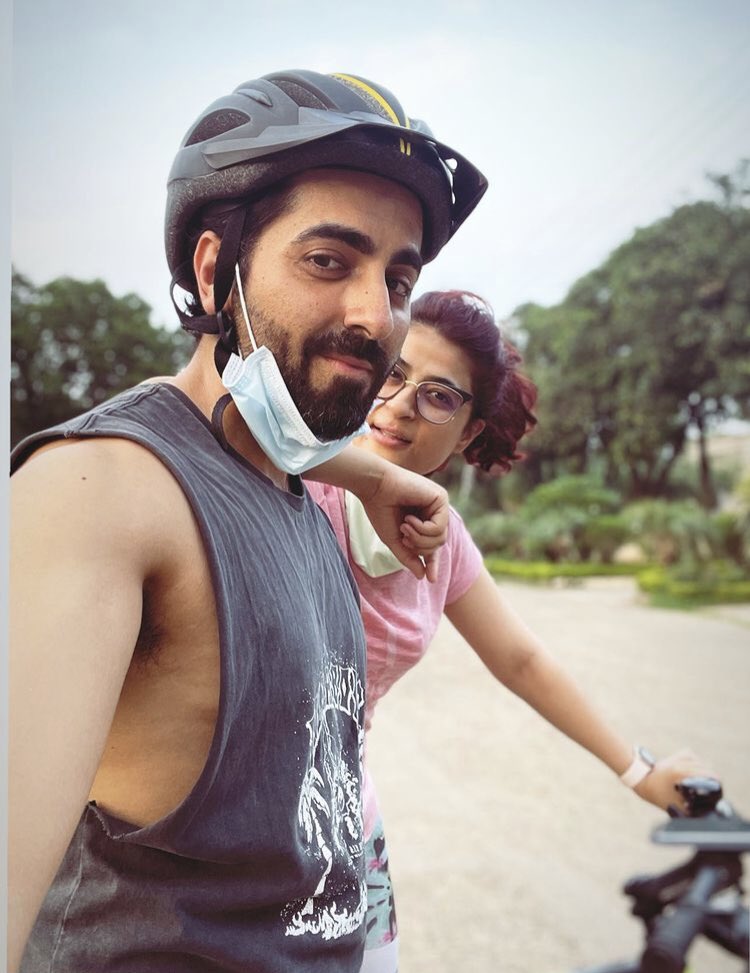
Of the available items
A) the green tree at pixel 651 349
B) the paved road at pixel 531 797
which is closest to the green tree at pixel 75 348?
the paved road at pixel 531 797

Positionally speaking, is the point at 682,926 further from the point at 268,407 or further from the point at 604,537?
the point at 604,537

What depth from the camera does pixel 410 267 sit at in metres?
0.98

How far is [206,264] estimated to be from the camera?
965 millimetres

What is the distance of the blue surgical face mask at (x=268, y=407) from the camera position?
2.97 ft

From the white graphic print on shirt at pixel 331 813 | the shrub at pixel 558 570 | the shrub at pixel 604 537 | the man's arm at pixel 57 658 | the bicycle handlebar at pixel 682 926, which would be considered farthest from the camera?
the shrub at pixel 604 537

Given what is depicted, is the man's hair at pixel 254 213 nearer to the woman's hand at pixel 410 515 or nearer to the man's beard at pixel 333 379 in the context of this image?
the man's beard at pixel 333 379

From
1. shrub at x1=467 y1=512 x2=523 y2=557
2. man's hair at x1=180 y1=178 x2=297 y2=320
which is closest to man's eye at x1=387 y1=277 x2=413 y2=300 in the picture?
man's hair at x1=180 y1=178 x2=297 y2=320

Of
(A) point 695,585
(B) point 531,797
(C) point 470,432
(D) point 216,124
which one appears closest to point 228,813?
(D) point 216,124

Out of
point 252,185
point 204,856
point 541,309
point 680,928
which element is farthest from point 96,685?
point 541,309

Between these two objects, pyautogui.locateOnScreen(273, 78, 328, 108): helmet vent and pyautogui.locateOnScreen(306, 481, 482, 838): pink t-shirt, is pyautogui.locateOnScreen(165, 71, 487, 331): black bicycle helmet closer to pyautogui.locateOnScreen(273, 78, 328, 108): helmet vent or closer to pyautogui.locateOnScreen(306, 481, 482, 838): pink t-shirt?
pyautogui.locateOnScreen(273, 78, 328, 108): helmet vent

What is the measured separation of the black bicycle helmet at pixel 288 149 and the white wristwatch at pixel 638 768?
921 millimetres

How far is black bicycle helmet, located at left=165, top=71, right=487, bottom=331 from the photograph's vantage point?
2.94 feet

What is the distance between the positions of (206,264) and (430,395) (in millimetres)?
521

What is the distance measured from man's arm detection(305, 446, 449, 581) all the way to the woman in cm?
9
